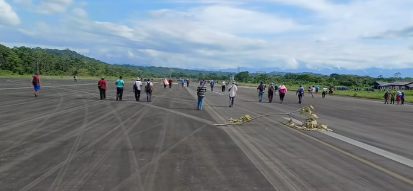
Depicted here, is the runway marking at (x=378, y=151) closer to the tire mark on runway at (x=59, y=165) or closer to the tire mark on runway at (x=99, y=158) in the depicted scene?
the tire mark on runway at (x=99, y=158)

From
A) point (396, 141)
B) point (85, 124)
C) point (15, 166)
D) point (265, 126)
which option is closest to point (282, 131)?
point (265, 126)

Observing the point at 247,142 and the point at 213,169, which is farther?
the point at 247,142

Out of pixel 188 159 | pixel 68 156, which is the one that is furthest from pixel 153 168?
pixel 68 156

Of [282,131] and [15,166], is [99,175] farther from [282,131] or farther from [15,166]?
[282,131]

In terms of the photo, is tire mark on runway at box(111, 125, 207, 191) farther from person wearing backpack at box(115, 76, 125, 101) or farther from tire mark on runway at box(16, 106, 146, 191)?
person wearing backpack at box(115, 76, 125, 101)

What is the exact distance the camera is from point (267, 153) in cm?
861

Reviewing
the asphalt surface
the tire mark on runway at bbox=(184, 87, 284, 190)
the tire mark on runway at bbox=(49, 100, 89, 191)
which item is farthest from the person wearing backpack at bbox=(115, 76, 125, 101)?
the tire mark on runway at bbox=(184, 87, 284, 190)

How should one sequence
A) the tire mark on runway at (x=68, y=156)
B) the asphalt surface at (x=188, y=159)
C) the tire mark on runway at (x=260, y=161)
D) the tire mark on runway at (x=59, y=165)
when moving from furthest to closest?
1. the tire mark on runway at (x=260, y=161)
2. the asphalt surface at (x=188, y=159)
3. the tire mark on runway at (x=68, y=156)
4. the tire mark on runway at (x=59, y=165)

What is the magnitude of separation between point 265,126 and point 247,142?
401cm

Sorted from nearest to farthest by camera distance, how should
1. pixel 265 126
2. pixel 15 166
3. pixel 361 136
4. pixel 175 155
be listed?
1. pixel 15 166
2. pixel 175 155
3. pixel 361 136
4. pixel 265 126

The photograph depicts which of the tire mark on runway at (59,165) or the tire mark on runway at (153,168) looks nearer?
the tire mark on runway at (59,165)

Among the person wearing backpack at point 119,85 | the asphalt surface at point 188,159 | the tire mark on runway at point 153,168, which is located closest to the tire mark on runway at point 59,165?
the asphalt surface at point 188,159

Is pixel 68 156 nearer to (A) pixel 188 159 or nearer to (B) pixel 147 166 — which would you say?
(B) pixel 147 166

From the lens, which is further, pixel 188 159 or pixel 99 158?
pixel 188 159
